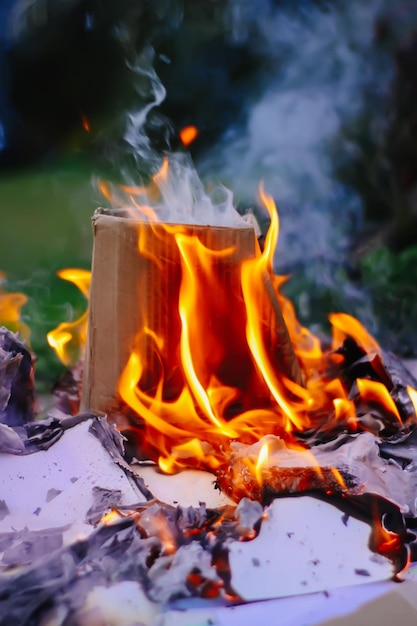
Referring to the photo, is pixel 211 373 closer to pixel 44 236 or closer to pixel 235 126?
pixel 44 236

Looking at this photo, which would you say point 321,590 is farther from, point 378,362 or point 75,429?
point 378,362

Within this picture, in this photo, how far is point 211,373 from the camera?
7.97ft

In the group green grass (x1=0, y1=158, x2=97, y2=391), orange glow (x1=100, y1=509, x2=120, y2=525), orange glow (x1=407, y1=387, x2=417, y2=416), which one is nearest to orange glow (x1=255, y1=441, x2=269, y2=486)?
orange glow (x1=100, y1=509, x2=120, y2=525)

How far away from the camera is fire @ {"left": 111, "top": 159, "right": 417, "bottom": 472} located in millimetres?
2275

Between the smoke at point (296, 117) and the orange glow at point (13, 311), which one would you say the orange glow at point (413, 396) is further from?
the orange glow at point (13, 311)

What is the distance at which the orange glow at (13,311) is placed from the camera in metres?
3.37

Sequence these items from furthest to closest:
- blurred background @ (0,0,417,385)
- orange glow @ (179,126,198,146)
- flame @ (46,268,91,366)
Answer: orange glow @ (179,126,198,146), flame @ (46,268,91,366), blurred background @ (0,0,417,385)

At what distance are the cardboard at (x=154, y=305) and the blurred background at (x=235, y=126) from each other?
3.15ft

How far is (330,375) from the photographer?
9.13ft

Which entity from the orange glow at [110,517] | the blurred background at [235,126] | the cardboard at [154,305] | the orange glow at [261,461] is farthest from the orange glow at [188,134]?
the orange glow at [110,517]

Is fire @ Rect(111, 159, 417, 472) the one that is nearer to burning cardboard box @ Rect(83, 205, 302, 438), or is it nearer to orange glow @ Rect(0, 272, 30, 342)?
burning cardboard box @ Rect(83, 205, 302, 438)

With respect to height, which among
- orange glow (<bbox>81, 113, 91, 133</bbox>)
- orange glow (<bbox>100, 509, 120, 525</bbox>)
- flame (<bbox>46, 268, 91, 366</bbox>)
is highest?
orange glow (<bbox>81, 113, 91, 133</bbox>)

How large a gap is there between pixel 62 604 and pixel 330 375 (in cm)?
173

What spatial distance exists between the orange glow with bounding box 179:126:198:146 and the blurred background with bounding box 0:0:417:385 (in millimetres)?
25
